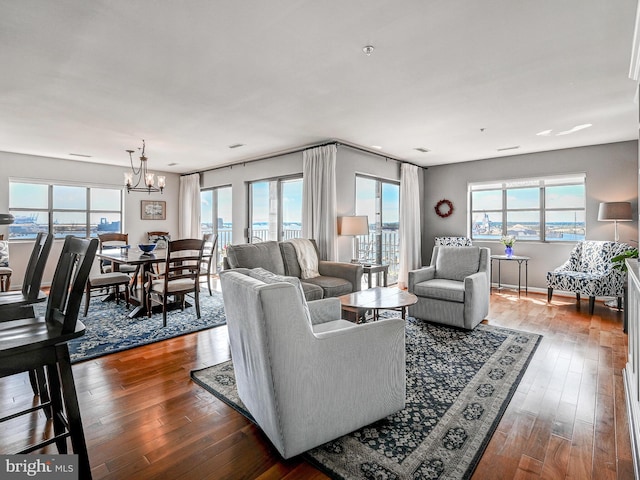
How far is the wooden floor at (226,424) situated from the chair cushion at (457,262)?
126 centimetres

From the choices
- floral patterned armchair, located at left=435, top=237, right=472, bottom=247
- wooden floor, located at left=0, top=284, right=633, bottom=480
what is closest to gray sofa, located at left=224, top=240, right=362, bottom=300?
wooden floor, located at left=0, top=284, right=633, bottom=480

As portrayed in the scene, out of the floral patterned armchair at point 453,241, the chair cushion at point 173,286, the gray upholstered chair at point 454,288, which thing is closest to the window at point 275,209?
the chair cushion at point 173,286

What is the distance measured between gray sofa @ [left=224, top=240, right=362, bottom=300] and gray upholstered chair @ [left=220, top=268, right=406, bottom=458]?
1989 mm

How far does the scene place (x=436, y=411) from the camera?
2150mm

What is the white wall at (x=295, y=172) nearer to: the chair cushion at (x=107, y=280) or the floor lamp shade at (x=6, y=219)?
the chair cushion at (x=107, y=280)

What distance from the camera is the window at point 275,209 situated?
235 inches

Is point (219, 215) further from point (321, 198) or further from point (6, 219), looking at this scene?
point (6, 219)

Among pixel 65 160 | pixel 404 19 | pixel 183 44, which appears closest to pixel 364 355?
pixel 404 19

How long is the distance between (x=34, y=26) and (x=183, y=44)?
35.7 inches

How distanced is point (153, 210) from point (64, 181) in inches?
68.8

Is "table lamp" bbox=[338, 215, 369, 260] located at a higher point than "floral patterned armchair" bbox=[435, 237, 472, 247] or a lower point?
higher

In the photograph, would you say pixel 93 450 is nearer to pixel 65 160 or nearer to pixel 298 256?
pixel 298 256

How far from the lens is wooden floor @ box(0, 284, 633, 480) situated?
5.45 feet

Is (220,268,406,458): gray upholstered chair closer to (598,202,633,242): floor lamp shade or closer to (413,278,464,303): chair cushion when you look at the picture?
(413,278,464,303): chair cushion
